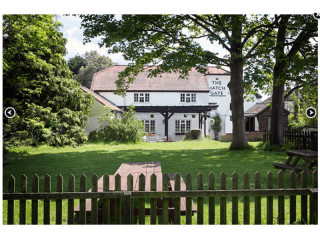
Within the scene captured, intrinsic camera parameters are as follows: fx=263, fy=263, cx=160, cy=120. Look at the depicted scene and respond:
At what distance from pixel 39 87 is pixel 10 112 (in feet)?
3.54

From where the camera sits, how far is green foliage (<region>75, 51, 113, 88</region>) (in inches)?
188

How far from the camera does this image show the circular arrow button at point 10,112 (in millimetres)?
3381

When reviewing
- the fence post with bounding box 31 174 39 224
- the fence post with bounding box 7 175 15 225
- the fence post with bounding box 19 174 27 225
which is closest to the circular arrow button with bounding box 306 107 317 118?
the fence post with bounding box 31 174 39 224

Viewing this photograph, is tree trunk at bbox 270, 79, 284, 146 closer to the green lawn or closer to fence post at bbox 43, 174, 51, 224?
the green lawn

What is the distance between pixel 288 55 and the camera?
5734mm

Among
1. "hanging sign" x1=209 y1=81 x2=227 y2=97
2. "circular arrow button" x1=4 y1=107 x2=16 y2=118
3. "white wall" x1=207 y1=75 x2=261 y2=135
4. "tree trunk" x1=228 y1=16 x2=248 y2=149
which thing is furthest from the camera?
"hanging sign" x1=209 y1=81 x2=227 y2=97

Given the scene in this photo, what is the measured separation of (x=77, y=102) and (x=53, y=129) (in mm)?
985

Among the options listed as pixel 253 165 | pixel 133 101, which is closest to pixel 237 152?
pixel 253 165

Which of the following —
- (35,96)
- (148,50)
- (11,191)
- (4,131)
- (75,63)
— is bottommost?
(11,191)

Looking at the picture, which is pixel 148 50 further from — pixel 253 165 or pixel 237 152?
pixel 237 152

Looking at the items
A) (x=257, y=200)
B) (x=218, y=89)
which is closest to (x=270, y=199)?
(x=257, y=200)

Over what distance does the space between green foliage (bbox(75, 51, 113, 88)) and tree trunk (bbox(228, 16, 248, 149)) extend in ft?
8.69

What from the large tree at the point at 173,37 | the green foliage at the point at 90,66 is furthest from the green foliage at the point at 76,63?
the large tree at the point at 173,37
